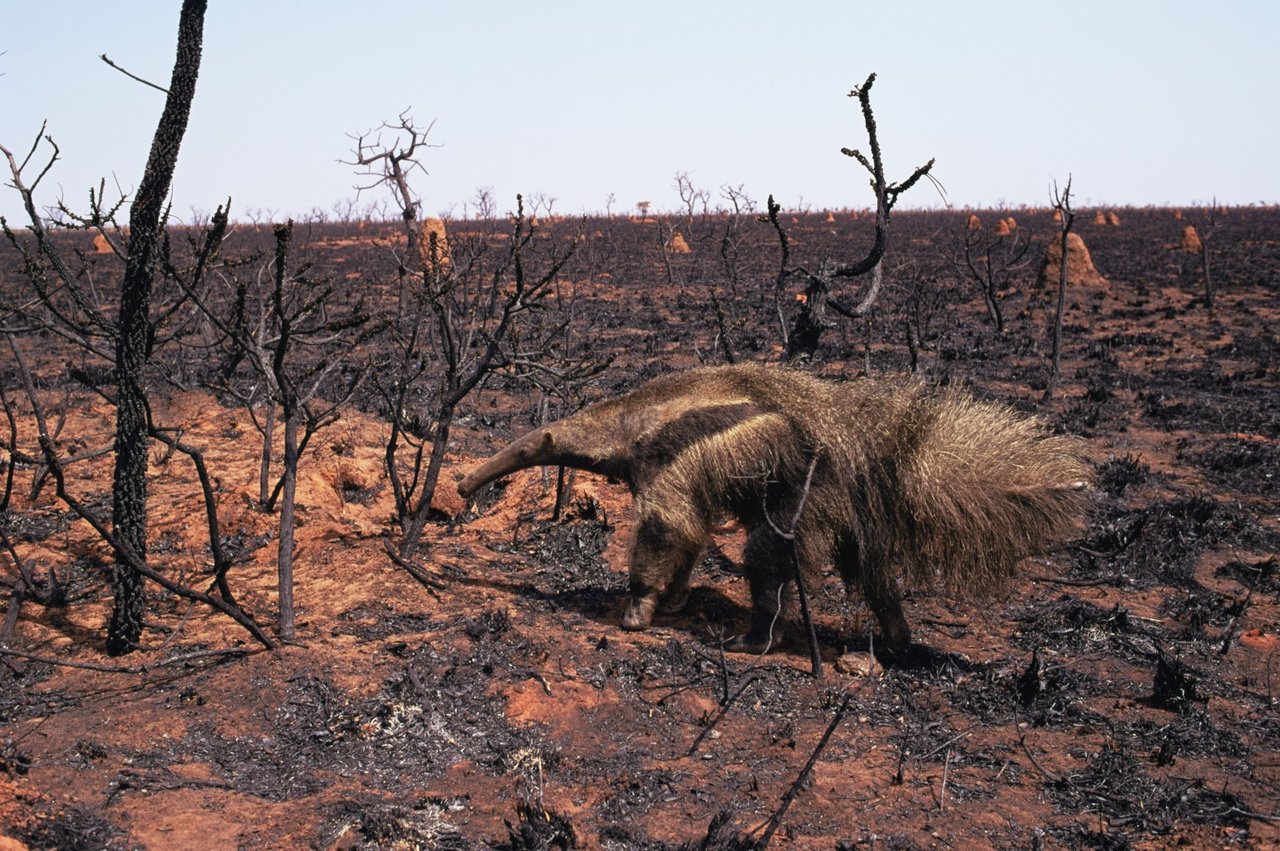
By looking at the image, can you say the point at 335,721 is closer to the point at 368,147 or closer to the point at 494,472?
the point at 494,472

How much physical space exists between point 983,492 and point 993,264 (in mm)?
33558

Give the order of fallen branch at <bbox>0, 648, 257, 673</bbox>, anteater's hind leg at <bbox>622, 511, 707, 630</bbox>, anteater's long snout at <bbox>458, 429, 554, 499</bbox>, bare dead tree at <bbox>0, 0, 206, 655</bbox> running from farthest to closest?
1. anteater's long snout at <bbox>458, 429, 554, 499</bbox>
2. anteater's hind leg at <bbox>622, 511, 707, 630</bbox>
3. bare dead tree at <bbox>0, 0, 206, 655</bbox>
4. fallen branch at <bbox>0, 648, 257, 673</bbox>

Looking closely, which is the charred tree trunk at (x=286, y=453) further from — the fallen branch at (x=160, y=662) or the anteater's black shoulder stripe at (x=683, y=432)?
the anteater's black shoulder stripe at (x=683, y=432)

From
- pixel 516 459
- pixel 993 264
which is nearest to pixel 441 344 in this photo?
pixel 516 459

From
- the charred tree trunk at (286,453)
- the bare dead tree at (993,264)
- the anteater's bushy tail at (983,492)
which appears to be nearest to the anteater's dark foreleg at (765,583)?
the anteater's bushy tail at (983,492)

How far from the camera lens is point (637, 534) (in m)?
5.65

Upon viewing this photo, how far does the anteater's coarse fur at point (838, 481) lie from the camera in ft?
16.4

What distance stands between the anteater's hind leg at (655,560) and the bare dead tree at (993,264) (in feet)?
Answer: 46.7

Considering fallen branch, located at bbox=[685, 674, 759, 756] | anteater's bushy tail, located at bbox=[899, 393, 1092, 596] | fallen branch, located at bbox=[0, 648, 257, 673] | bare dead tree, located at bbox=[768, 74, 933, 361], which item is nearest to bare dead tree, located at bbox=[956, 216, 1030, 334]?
bare dead tree, located at bbox=[768, 74, 933, 361]

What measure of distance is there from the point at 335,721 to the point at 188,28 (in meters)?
3.73

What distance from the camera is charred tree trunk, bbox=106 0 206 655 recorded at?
4715 millimetres

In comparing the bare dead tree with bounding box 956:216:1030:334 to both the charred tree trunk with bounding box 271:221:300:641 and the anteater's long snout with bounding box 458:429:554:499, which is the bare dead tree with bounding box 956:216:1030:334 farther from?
the charred tree trunk with bounding box 271:221:300:641

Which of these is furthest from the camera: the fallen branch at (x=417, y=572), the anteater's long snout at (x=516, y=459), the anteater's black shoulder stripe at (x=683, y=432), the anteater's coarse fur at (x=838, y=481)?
the anteater's long snout at (x=516, y=459)

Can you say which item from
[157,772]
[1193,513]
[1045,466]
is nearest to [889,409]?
[1045,466]
